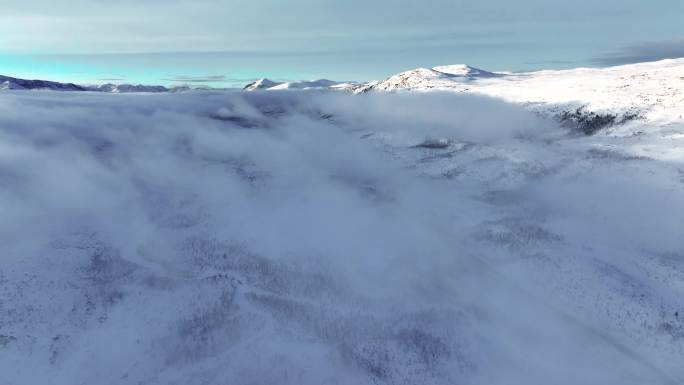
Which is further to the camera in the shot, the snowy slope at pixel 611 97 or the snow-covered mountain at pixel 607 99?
the snow-covered mountain at pixel 607 99

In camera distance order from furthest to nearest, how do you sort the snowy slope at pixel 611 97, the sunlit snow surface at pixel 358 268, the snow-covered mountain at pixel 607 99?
the snow-covered mountain at pixel 607 99 < the snowy slope at pixel 611 97 < the sunlit snow surface at pixel 358 268

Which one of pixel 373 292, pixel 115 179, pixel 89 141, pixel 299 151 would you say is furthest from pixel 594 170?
pixel 89 141

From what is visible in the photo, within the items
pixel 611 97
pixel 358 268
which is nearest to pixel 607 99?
pixel 611 97

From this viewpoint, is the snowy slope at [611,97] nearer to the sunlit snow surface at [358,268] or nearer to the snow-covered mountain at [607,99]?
the snow-covered mountain at [607,99]

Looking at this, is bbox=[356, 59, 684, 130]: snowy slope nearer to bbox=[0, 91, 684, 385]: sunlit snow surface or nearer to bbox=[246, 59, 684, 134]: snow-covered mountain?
bbox=[246, 59, 684, 134]: snow-covered mountain

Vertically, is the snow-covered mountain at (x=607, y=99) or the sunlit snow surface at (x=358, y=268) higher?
the snow-covered mountain at (x=607, y=99)

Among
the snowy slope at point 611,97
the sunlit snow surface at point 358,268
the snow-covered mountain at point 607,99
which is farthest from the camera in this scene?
the snow-covered mountain at point 607,99

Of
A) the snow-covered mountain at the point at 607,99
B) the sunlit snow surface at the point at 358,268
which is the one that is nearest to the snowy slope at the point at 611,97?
the snow-covered mountain at the point at 607,99

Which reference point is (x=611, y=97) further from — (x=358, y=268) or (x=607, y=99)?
(x=358, y=268)

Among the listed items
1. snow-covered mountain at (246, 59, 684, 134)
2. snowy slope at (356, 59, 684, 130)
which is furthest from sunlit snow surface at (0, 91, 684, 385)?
snowy slope at (356, 59, 684, 130)
